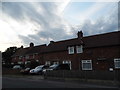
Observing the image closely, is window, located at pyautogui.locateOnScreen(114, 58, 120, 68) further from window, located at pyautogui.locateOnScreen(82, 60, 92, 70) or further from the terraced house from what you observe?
window, located at pyautogui.locateOnScreen(82, 60, 92, 70)

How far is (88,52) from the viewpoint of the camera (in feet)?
135

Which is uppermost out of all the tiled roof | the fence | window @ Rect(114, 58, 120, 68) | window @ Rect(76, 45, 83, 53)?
the tiled roof

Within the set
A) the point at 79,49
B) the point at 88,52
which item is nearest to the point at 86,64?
the point at 88,52

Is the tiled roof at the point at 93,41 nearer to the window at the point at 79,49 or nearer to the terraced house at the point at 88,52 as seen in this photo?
the terraced house at the point at 88,52

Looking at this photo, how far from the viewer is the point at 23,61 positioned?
66.8 m

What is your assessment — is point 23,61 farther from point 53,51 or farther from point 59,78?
point 59,78

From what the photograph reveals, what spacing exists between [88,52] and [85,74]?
15517mm

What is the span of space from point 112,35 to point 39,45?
32171 mm

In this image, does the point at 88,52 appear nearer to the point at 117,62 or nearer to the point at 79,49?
the point at 79,49

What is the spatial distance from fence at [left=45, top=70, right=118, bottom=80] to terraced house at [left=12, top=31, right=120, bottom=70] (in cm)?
1021

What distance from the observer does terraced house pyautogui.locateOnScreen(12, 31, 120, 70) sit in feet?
122

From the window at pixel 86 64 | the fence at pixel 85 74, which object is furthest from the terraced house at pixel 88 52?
the fence at pixel 85 74

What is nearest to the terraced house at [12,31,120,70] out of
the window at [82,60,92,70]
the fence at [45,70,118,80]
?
the window at [82,60,92,70]

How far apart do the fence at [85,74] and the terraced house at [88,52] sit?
10.2 metres
